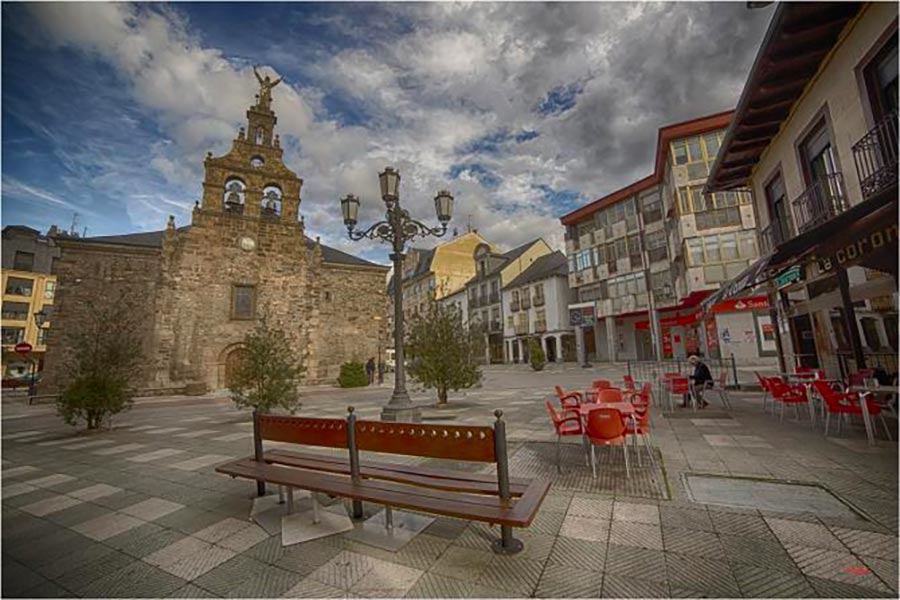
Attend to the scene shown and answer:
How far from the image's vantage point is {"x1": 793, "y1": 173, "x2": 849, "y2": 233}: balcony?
6914 millimetres

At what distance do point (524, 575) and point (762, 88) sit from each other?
9.84 metres

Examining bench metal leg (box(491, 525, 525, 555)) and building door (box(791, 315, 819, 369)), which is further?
building door (box(791, 315, 819, 369))

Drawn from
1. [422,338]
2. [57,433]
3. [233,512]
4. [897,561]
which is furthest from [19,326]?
[897,561]

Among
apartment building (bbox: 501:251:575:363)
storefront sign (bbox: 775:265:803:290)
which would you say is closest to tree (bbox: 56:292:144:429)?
storefront sign (bbox: 775:265:803:290)

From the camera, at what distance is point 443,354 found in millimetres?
11211

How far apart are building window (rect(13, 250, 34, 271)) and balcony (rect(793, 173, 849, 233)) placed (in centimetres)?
5749

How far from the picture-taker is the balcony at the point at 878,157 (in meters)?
5.40

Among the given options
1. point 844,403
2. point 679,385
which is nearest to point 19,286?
point 679,385

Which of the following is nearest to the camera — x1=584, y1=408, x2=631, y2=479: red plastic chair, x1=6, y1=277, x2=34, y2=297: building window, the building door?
x1=584, y1=408, x2=631, y2=479: red plastic chair

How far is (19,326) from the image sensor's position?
3647 cm

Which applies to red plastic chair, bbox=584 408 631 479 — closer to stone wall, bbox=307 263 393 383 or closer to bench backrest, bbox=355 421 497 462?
bench backrest, bbox=355 421 497 462

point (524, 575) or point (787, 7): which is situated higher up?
point (787, 7)

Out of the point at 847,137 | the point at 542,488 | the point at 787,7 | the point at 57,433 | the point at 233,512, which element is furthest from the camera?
the point at 57,433

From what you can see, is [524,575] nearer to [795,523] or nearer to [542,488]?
[542,488]
